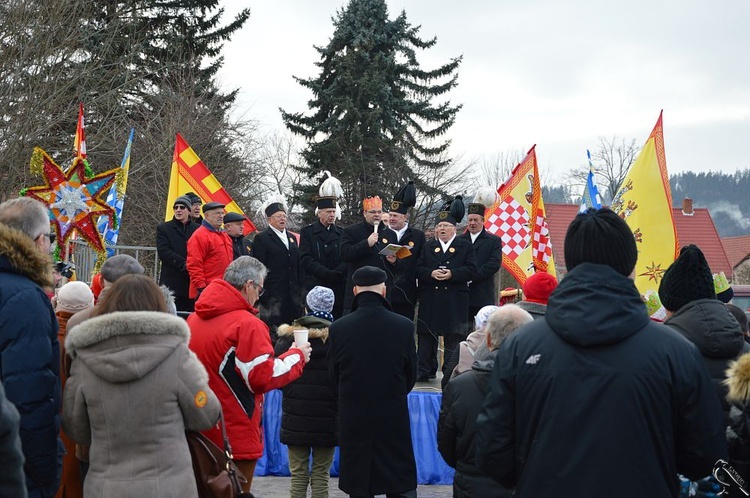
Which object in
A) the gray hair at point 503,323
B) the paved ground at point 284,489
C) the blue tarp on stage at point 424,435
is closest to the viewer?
the gray hair at point 503,323

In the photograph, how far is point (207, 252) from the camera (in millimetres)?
9516

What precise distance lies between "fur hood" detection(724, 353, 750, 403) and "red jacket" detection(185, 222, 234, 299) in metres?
6.28

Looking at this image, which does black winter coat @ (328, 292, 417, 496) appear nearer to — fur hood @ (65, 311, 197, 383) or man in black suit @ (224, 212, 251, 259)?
fur hood @ (65, 311, 197, 383)

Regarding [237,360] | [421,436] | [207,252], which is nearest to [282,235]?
[207,252]

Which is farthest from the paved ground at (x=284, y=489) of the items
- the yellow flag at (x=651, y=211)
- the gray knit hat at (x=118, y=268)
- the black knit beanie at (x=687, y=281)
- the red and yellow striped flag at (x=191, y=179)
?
the red and yellow striped flag at (x=191, y=179)

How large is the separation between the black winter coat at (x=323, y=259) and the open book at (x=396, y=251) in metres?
0.87

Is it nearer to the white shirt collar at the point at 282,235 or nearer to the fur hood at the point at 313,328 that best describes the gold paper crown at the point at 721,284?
the fur hood at the point at 313,328

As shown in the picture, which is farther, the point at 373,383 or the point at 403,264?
the point at 403,264

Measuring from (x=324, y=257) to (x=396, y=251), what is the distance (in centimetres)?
113

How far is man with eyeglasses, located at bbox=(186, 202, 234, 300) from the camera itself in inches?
371

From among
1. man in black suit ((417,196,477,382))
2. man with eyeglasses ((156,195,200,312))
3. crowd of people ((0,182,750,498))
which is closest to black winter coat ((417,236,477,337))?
man in black suit ((417,196,477,382))

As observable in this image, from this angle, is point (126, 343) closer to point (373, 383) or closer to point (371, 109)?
point (373, 383)

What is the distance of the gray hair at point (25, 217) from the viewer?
425 centimetres

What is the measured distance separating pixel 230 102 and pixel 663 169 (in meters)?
24.2
